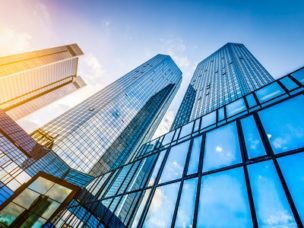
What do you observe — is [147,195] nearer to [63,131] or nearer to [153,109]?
[63,131]

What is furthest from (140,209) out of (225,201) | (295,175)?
(295,175)

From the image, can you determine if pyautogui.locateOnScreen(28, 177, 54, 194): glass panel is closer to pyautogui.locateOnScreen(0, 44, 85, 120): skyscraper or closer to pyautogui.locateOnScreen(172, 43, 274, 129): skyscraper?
pyautogui.locateOnScreen(172, 43, 274, 129): skyscraper

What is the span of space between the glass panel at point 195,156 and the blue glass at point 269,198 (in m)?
2.69

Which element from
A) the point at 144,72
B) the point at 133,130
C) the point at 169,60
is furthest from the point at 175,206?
the point at 169,60

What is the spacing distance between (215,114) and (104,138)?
81281 mm

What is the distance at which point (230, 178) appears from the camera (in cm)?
659

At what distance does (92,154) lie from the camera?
8050 cm

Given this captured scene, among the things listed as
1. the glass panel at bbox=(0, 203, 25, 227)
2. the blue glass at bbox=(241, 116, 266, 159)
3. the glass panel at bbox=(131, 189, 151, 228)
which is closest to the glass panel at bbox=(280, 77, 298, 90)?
the blue glass at bbox=(241, 116, 266, 159)

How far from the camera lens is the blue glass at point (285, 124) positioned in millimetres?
6127

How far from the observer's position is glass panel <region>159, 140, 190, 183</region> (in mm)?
9250

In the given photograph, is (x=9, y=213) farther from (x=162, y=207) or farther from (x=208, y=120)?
(x=208, y=120)

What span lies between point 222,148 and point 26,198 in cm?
1317

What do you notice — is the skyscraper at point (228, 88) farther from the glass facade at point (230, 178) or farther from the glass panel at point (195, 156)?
the glass facade at point (230, 178)

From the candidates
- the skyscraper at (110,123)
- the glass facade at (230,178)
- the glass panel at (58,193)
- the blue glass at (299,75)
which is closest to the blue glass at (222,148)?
the glass facade at (230,178)
